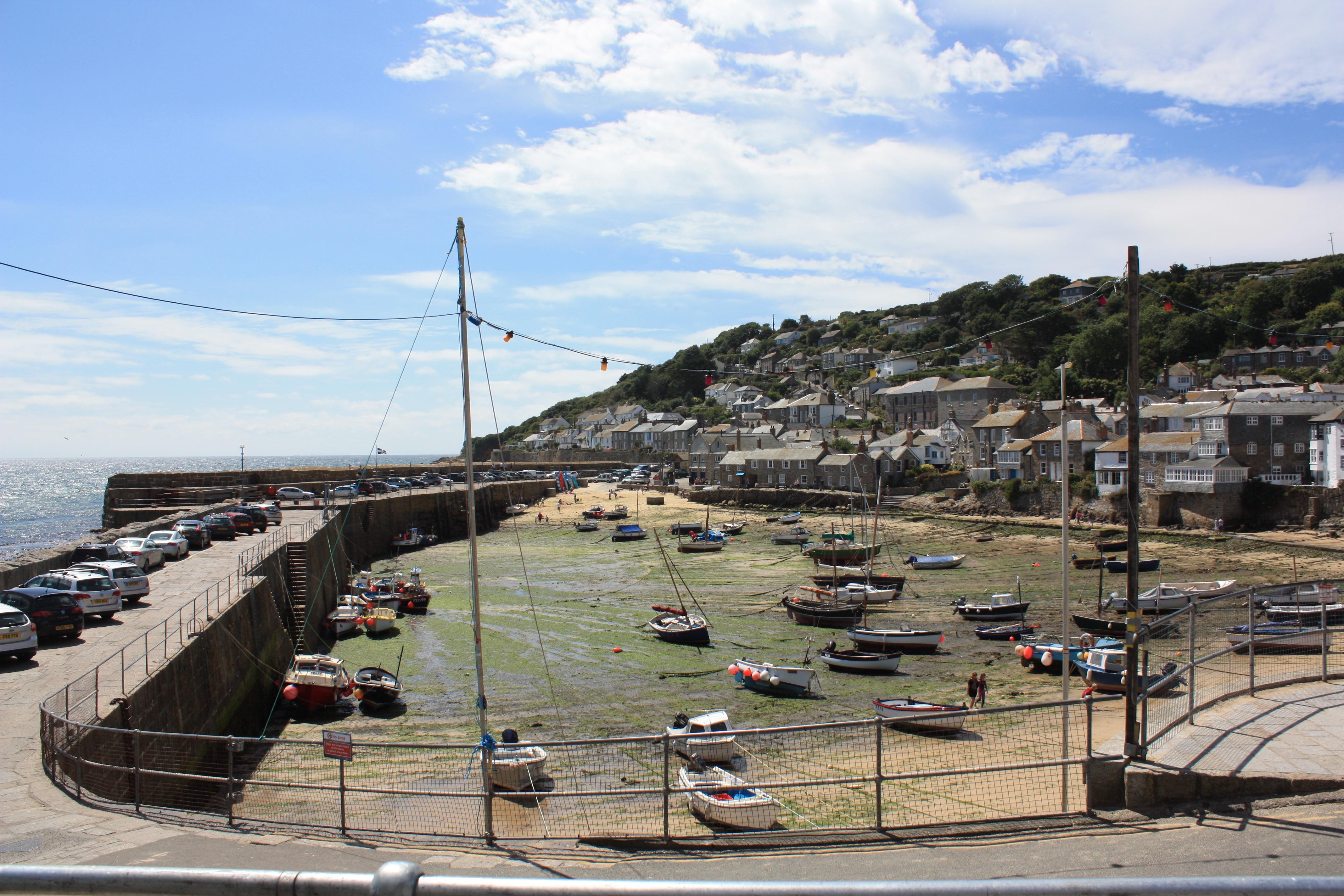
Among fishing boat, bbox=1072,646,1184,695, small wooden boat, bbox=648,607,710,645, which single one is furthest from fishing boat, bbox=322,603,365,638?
fishing boat, bbox=1072,646,1184,695

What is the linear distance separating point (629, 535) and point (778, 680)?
144 ft

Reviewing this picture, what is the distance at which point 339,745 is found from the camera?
11.7 metres

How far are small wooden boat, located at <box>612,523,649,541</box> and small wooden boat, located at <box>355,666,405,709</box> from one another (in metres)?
43.1

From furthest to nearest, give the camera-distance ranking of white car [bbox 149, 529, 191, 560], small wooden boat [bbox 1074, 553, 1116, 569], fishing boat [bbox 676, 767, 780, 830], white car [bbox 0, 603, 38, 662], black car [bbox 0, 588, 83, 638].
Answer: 1. small wooden boat [bbox 1074, 553, 1116, 569]
2. white car [bbox 149, 529, 191, 560]
3. black car [bbox 0, 588, 83, 638]
4. white car [bbox 0, 603, 38, 662]
5. fishing boat [bbox 676, 767, 780, 830]

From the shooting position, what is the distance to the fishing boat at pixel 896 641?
30750 millimetres

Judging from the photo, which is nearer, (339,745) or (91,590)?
(339,745)

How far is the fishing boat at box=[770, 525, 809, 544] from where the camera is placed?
207 feet

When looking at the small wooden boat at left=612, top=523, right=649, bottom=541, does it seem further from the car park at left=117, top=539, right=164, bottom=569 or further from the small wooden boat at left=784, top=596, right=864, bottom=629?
the car park at left=117, top=539, right=164, bottom=569

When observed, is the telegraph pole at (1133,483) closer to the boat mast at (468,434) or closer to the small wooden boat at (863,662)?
the boat mast at (468,434)

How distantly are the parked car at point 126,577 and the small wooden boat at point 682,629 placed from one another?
19351 millimetres

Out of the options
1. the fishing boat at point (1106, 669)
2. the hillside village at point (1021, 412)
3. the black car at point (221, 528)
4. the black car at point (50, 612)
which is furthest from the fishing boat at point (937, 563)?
the black car at point (50, 612)

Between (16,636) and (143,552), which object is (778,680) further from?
(143,552)

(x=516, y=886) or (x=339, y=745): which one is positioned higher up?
(x=516, y=886)

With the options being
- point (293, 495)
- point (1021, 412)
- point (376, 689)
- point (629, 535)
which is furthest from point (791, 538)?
point (293, 495)
